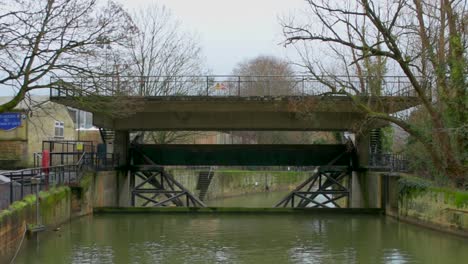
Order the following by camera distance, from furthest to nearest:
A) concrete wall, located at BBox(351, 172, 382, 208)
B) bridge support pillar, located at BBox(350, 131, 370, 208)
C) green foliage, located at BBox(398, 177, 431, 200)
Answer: bridge support pillar, located at BBox(350, 131, 370, 208) < concrete wall, located at BBox(351, 172, 382, 208) < green foliage, located at BBox(398, 177, 431, 200)

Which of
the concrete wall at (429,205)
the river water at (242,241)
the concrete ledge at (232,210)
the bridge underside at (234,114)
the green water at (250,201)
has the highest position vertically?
the bridge underside at (234,114)

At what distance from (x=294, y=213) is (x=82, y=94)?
12303mm

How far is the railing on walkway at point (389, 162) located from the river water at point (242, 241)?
14.1 ft

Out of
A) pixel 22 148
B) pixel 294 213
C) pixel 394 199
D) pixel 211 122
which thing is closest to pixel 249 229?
pixel 294 213

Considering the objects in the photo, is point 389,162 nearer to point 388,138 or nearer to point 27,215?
point 388,138

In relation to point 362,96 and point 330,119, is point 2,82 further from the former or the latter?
point 330,119

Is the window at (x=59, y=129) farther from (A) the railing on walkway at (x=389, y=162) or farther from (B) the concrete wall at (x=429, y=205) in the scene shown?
(B) the concrete wall at (x=429, y=205)

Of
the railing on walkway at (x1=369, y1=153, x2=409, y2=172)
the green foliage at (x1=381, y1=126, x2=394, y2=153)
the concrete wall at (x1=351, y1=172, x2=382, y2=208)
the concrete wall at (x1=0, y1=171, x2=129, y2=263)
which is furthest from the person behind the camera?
the green foliage at (x1=381, y1=126, x2=394, y2=153)

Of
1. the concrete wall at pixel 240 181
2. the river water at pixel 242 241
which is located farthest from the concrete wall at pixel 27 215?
the concrete wall at pixel 240 181

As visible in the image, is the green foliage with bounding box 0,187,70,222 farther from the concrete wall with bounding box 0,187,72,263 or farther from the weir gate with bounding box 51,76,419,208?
the weir gate with bounding box 51,76,419,208

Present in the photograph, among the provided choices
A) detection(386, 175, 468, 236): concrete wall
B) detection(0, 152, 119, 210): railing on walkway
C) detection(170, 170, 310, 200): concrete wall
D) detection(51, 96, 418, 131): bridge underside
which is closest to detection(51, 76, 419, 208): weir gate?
detection(51, 96, 418, 131): bridge underside

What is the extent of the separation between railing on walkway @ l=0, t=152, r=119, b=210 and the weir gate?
1.68m

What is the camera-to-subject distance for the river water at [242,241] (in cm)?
1742

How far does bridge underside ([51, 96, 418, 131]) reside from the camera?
3009cm
